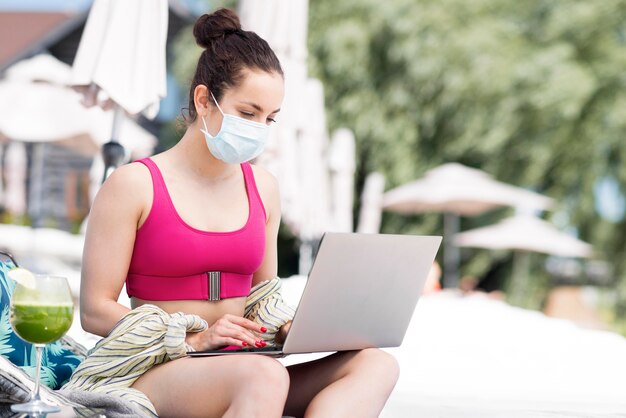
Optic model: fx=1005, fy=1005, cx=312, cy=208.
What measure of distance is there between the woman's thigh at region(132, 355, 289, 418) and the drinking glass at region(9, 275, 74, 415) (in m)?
0.27

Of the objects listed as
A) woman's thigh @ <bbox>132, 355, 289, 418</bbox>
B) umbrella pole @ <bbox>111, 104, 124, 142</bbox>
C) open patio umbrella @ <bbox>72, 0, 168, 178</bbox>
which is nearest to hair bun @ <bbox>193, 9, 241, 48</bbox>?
woman's thigh @ <bbox>132, 355, 289, 418</bbox>

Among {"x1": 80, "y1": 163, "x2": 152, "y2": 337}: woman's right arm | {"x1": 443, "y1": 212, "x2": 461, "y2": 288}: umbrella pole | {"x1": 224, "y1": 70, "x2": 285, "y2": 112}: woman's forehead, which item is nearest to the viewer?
{"x1": 80, "y1": 163, "x2": 152, "y2": 337}: woman's right arm

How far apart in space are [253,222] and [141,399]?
22.5 inches

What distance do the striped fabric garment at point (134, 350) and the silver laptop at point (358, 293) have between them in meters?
0.07

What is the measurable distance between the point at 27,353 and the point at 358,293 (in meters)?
0.88

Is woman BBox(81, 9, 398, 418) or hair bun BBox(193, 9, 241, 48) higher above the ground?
hair bun BBox(193, 9, 241, 48)

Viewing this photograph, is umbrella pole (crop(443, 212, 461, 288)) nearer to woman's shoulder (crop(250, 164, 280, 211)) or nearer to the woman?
woman's shoulder (crop(250, 164, 280, 211))

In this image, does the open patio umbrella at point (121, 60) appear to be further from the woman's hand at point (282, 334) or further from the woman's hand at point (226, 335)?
the woman's hand at point (226, 335)

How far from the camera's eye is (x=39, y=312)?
1.99m

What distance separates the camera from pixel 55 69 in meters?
11.3

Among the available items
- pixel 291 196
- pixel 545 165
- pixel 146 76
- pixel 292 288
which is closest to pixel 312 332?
pixel 146 76

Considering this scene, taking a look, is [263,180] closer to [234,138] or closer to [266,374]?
[234,138]

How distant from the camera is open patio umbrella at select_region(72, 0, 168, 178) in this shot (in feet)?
15.3

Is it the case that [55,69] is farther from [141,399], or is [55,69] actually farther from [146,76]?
[141,399]
